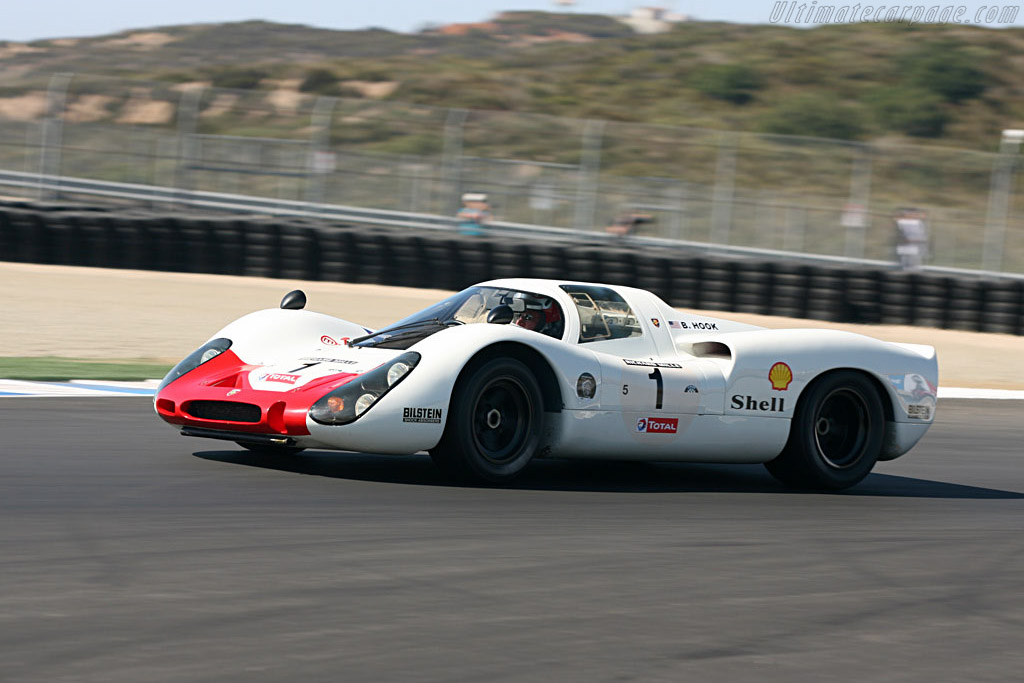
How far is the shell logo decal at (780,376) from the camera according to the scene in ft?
24.1

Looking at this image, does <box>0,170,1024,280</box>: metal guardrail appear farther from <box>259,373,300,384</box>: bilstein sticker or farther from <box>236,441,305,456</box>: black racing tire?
<box>259,373,300,384</box>: bilstein sticker

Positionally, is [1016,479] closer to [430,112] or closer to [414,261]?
[414,261]

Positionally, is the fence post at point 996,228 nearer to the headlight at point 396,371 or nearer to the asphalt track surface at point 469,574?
the asphalt track surface at point 469,574

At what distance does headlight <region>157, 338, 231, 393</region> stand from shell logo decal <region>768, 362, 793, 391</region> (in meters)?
2.80

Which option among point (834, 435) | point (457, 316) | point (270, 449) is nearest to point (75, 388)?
point (270, 449)

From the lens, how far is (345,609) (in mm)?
4023

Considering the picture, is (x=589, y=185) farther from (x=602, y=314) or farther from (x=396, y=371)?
(x=396, y=371)

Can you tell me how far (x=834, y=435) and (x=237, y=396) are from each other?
324cm

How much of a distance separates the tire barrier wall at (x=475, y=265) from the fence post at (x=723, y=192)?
11.3ft

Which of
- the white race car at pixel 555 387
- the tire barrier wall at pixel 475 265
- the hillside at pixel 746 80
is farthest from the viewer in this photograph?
the hillside at pixel 746 80

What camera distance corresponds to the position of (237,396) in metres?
6.50

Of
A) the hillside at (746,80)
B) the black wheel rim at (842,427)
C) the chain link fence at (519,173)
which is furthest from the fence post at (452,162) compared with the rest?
the hillside at (746,80)

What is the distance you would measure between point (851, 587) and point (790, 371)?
2.65 meters

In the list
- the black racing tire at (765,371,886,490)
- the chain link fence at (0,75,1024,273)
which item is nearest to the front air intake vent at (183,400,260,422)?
the black racing tire at (765,371,886,490)
